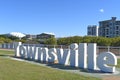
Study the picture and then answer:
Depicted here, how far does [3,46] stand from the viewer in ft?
239

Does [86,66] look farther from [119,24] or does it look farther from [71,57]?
[119,24]

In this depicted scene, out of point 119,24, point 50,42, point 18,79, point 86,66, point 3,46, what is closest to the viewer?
point 18,79

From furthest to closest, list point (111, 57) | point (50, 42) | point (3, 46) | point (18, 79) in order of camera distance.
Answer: point (3, 46) < point (50, 42) < point (111, 57) < point (18, 79)

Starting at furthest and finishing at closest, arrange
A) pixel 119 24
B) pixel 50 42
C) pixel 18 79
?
pixel 119 24
pixel 50 42
pixel 18 79

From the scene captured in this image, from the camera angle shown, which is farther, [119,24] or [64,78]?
[119,24]

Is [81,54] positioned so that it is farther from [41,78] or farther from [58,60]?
[41,78]

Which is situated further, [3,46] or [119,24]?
[119,24]

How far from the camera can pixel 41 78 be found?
14.9 metres

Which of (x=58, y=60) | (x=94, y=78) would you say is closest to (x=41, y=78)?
(x=94, y=78)

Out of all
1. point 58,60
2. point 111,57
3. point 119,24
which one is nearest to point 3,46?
point 58,60

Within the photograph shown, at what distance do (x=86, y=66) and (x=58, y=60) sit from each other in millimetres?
3782

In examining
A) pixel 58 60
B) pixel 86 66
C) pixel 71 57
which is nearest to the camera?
pixel 86 66

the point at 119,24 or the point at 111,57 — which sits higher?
the point at 119,24

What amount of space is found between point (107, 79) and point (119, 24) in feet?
447
